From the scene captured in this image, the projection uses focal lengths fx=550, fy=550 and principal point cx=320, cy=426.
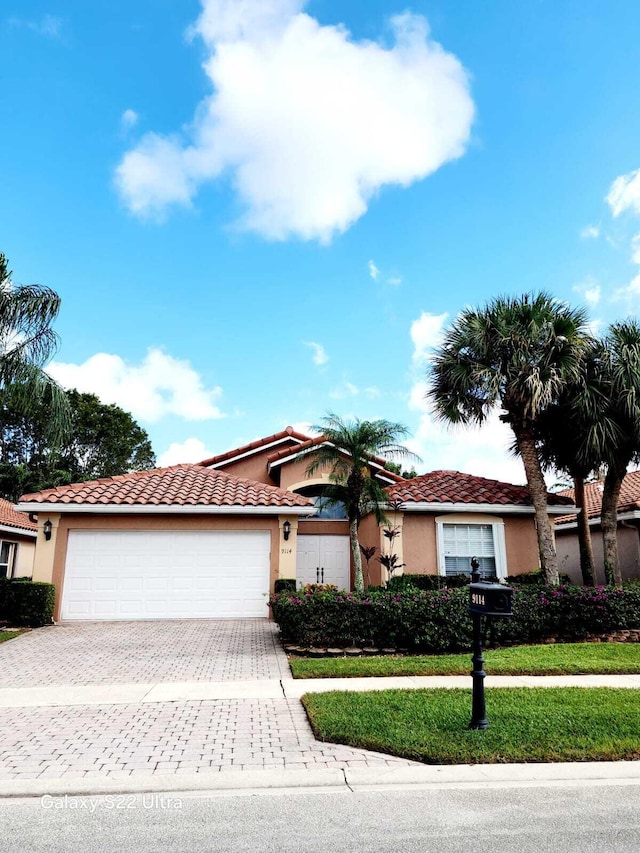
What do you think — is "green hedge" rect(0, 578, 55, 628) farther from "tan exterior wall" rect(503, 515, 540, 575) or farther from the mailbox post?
"tan exterior wall" rect(503, 515, 540, 575)

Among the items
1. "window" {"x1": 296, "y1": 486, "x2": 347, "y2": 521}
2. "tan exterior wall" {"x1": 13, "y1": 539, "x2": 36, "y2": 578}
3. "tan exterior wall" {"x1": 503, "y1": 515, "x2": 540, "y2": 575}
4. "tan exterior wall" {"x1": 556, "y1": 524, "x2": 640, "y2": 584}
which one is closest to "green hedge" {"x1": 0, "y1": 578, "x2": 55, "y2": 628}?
"window" {"x1": 296, "y1": 486, "x2": 347, "y2": 521}

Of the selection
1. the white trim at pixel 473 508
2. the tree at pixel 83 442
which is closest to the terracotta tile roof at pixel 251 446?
the white trim at pixel 473 508

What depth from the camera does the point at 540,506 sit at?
14227 millimetres

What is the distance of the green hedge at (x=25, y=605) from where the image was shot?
43.2 feet

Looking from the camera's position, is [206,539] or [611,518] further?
[611,518]

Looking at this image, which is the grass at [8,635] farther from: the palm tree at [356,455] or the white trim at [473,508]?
the white trim at [473,508]

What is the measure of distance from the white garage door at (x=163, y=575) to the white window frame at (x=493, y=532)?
17.5ft

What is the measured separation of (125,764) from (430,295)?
14.7 meters

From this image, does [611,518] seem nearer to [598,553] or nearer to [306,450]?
[598,553]

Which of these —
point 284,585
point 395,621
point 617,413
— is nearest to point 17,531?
point 284,585

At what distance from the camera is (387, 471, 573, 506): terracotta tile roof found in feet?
54.1

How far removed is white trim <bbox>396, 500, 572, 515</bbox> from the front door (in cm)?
321

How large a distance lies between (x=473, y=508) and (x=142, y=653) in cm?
1022

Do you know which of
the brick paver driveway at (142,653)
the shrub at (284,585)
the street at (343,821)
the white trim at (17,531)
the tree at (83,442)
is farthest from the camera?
the tree at (83,442)
